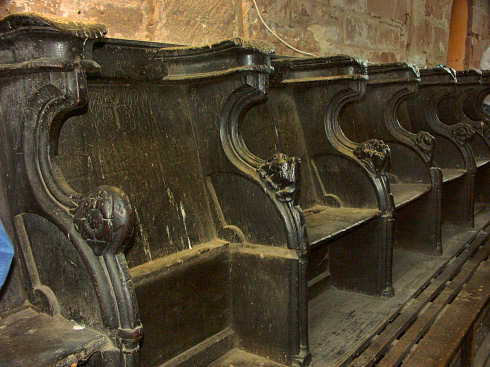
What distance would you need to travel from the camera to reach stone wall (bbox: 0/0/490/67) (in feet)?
6.49

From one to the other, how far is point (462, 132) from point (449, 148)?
7.4 inches

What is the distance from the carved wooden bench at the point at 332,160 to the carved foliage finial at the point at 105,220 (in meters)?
1.08

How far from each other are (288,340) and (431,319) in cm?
88

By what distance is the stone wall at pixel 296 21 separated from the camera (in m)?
1.98

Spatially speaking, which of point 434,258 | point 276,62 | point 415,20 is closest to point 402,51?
point 415,20

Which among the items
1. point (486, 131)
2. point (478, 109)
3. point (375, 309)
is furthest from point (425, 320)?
Answer: point (478, 109)

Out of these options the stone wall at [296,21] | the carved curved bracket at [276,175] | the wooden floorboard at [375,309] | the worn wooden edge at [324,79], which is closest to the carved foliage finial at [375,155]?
the worn wooden edge at [324,79]

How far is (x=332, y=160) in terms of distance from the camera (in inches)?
99.0

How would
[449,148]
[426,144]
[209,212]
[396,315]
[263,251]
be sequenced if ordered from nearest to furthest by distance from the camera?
1. [263,251]
2. [209,212]
3. [396,315]
4. [426,144]
5. [449,148]

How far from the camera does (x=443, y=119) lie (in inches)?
159

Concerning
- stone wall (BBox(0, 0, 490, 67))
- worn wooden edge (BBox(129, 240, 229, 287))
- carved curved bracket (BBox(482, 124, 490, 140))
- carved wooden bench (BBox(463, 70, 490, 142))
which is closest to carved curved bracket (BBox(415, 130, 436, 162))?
stone wall (BBox(0, 0, 490, 67))

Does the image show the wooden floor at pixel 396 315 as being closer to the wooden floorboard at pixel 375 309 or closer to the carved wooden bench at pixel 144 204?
the wooden floorboard at pixel 375 309

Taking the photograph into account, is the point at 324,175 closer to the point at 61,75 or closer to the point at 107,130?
the point at 107,130

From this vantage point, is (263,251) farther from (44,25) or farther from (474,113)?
(474,113)
